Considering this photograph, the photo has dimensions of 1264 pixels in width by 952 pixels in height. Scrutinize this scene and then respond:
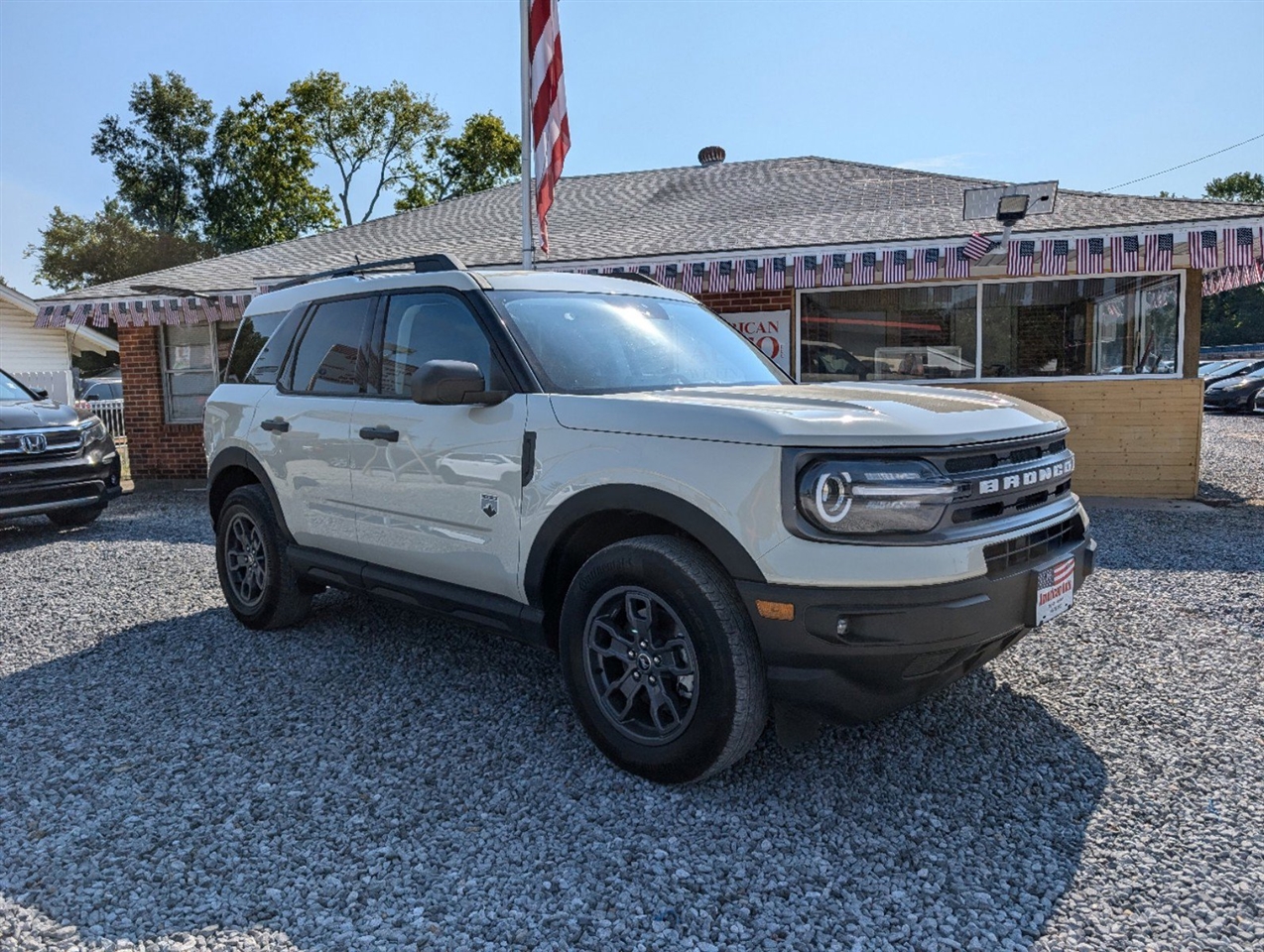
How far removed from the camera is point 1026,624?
295 cm

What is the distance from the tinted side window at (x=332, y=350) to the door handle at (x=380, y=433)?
313 millimetres

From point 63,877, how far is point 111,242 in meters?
50.3

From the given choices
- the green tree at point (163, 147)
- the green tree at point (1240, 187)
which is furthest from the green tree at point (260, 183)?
the green tree at point (1240, 187)

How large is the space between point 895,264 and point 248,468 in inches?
277

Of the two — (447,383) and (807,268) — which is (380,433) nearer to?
(447,383)

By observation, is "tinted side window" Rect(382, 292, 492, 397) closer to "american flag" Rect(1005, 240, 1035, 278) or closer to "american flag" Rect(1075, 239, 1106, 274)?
"american flag" Rect(1005, 240, 1035, 278)

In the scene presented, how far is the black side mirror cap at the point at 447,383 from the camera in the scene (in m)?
3.34

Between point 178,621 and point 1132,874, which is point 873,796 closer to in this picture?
point 1132,874

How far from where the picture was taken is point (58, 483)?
835 cm

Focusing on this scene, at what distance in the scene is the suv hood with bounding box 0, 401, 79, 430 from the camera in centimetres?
816

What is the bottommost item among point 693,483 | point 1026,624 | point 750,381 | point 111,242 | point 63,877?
point 63,877

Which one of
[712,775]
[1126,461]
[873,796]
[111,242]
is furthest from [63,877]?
[111,242]

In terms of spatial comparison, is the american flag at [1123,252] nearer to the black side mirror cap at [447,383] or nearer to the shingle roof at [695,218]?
the shingle roof at [695,218]

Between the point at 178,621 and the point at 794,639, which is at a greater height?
the point at 794,639
